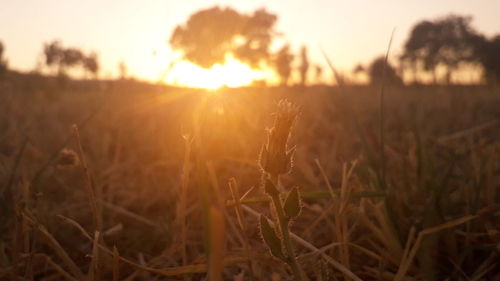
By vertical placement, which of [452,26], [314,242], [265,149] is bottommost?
[314,242]

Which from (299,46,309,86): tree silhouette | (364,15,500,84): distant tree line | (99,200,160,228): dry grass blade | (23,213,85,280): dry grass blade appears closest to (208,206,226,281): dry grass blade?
(23,213,85,280): dry grass blade

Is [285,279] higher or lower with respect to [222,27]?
lower

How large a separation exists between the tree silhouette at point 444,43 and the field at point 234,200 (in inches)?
1498

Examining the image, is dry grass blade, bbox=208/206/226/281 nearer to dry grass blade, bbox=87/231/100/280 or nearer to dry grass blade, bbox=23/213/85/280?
dry grass blade, bbox=87/231/100/280

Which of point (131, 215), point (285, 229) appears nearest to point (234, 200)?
point (285, 229)

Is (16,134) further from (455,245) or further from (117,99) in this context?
(455,245)

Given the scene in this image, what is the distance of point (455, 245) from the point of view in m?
1.02

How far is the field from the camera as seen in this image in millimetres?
865

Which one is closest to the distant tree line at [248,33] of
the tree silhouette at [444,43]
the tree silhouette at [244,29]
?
the tree silhouette at [244,29]

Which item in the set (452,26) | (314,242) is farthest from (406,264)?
(452,26)

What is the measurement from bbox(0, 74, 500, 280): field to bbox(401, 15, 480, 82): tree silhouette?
38.1 meters

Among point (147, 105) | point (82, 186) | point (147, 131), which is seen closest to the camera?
point (82, 186)

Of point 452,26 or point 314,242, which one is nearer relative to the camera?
point 314,242

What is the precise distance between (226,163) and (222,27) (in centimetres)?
1631
